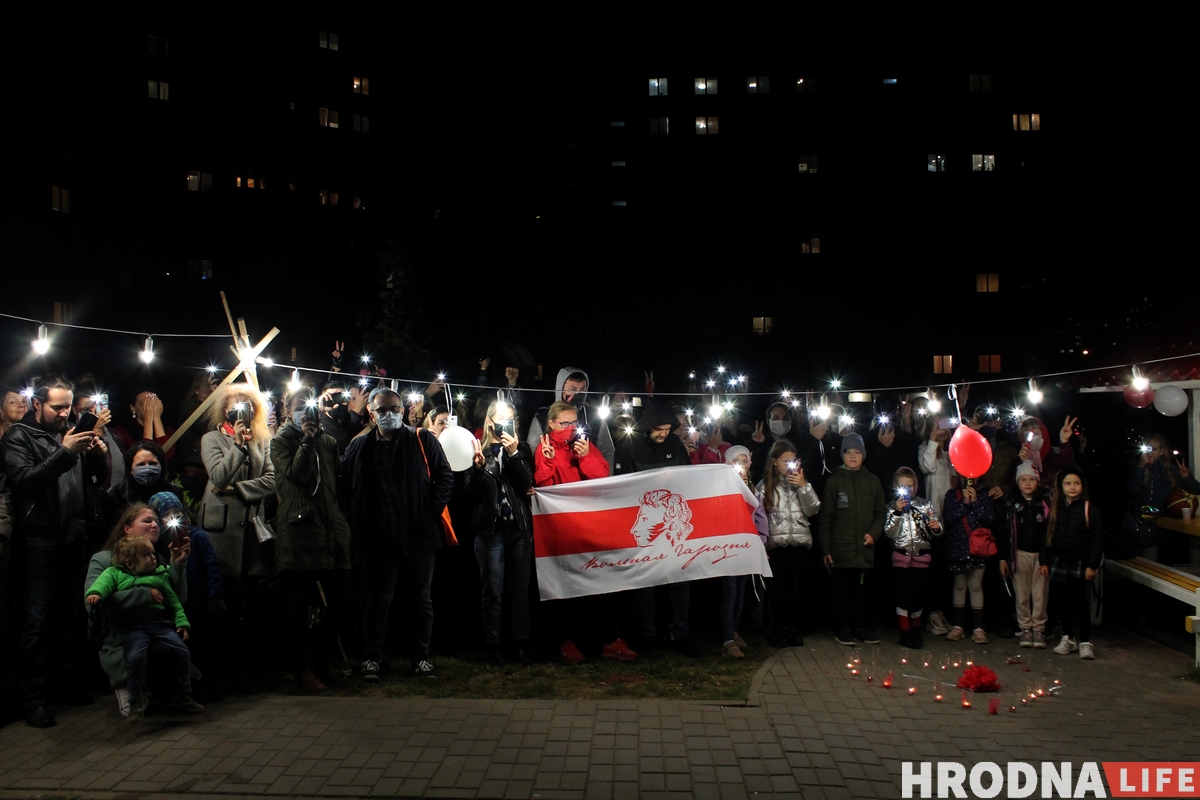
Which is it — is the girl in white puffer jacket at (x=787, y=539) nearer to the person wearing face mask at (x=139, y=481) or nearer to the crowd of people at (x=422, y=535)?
the crowd of people at (x=422, y=535)

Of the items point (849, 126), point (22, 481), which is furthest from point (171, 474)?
point (849, 126)

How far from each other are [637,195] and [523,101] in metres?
7.53

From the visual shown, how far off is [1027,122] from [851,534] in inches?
1184

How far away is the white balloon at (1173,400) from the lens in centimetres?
973

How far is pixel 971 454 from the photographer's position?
8680 millimetres

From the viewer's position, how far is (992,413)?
10.6 m

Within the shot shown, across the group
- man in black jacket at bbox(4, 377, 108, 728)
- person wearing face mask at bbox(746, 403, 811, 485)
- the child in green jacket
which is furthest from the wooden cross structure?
person wearing face mask at bbox(746, 403, 811, 485)

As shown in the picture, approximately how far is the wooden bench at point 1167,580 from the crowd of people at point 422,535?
427 millimetres

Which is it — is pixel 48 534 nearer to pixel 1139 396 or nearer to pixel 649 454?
pixel 649 454

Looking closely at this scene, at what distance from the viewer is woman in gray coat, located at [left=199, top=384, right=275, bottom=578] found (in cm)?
716

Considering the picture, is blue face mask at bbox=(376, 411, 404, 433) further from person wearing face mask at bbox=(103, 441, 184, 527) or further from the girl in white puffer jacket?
the girl in white puffer jacket

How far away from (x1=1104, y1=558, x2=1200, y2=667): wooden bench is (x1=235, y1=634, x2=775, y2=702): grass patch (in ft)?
13.1

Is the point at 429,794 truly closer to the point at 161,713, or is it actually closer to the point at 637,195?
the point at 161,713

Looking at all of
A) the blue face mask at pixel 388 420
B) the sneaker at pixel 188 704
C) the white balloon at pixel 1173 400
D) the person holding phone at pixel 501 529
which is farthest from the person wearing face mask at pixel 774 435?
the sneaker at pixel 188 704
